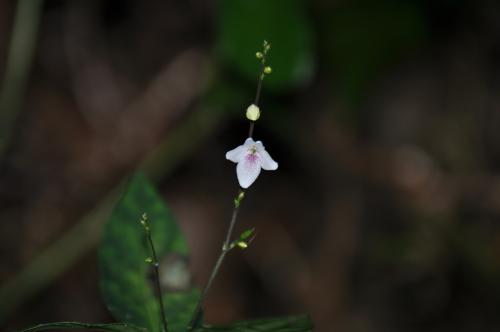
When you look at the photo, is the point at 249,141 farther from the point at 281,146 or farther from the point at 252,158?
the point at 281,146

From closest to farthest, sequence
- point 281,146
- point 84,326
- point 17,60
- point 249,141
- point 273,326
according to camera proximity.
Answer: point 84,326 → point 273,326 → point 249,141 → point 17,60 → point 281,146

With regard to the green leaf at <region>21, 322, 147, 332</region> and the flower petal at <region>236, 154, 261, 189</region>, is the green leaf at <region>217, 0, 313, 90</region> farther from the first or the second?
the green leaf at <region>21, 322, 147, 332</region>

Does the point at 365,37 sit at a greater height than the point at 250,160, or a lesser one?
greater

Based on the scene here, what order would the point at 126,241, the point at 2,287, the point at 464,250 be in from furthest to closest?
the point at 464,250 → the point at 2,287 → the point at 126,241

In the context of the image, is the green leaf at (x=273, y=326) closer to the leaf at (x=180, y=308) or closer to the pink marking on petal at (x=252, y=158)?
the leaf at (x=180, y=308)

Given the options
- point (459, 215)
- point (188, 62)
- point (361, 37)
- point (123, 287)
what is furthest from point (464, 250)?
point (123, 287)

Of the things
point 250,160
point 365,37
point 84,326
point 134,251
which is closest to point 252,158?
point 250,160

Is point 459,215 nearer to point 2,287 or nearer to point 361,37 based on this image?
point 361,37
